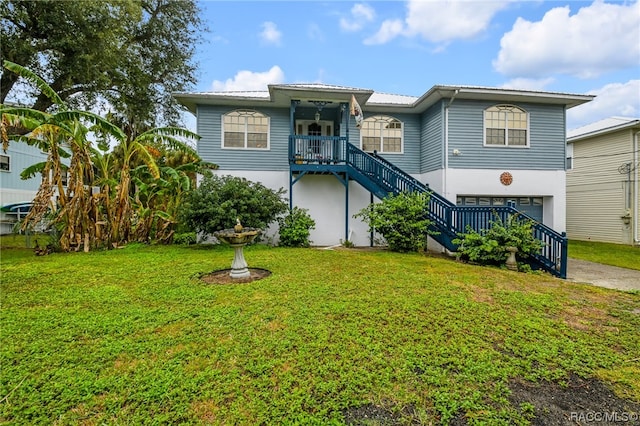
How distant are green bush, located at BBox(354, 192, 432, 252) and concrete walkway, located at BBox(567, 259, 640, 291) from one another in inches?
145

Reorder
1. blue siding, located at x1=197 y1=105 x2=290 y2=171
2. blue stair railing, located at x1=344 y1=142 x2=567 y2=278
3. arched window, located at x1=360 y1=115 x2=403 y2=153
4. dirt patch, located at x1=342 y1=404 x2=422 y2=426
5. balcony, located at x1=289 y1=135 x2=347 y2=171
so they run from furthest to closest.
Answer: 1. arched window, located at x1=360 y1=115 x2=403 y2=153
2. blue siding, located at x1=197 y1=105 x2=290 y2=171
3. balcony, located at x1=289 y1=135 x2=347 y2=171
4. blue stair railing, located at x1=344 y1=142 x2=567 y2=278
5. dirt patch, located at x1=342 y1=404 x2=422 y2=426

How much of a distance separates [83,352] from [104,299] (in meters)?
1.88

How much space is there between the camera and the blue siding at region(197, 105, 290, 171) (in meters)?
11.3

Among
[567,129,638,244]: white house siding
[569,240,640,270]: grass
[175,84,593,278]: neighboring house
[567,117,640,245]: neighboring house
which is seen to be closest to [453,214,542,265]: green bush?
[175,84,593,278]: neighboring house

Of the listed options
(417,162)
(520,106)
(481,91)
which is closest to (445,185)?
(417,162)

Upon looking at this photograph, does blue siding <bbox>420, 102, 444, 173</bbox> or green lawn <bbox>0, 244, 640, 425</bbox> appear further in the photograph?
blue siding <bbox>420, 102, 444, 173</bbox>

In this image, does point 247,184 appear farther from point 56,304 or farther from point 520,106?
point 520,106

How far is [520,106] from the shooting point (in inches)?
433

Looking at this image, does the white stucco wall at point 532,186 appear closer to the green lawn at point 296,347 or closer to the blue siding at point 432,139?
the blue siding at point 432,139

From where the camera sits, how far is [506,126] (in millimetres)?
11047

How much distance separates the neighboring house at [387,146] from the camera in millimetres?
10539

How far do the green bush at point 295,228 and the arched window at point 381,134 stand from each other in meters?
4.03

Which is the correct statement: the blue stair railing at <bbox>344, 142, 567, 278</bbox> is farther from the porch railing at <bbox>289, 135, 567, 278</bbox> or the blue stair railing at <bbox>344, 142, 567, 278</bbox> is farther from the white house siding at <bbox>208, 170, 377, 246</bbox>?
the white house siding at <bbox>208, 170, 377, 246</bbox>

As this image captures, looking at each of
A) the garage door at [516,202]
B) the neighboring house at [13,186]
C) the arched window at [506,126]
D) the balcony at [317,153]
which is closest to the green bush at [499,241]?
the garage door at [516,202]
